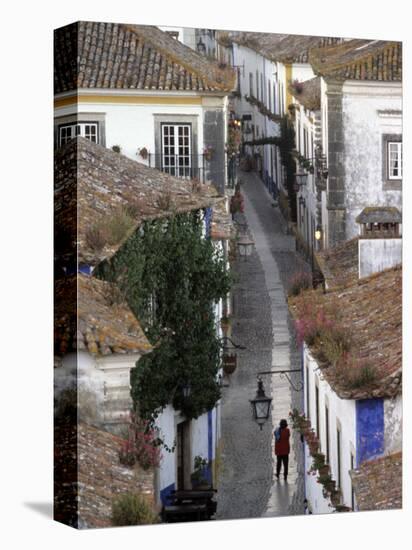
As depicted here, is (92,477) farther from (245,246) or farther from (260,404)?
(245,246)

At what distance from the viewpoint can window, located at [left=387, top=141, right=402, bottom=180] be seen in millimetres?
18875

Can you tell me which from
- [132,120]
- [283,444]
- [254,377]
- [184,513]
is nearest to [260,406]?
[254,377]

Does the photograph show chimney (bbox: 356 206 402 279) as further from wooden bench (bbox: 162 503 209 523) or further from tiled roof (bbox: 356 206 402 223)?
wooden bench (bbox: 162 503 209 523)

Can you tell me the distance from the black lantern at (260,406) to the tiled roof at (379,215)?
75.9 inches

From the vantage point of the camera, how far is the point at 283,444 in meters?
18.5

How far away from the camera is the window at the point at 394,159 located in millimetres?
18875

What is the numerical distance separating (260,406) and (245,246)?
1.55 m

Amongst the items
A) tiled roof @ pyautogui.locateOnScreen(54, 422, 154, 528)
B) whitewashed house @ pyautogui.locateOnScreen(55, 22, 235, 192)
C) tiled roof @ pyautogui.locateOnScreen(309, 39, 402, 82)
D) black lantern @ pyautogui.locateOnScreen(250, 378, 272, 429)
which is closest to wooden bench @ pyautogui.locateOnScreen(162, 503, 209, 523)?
tiled roof @ pyautogui.locateOnScreen(54, 422, 154, 528)

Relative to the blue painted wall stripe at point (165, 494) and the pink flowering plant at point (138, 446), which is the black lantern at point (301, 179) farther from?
the blue painted wall stripe at point (165, 494)

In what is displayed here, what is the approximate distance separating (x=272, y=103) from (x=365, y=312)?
2.23 meters

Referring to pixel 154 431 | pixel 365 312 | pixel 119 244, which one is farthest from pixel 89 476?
pixel 365 312

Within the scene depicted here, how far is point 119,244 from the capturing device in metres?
17.6

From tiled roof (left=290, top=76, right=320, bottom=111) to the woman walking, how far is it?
3069 mm

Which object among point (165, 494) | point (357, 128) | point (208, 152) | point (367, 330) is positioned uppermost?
point (357, 128)
